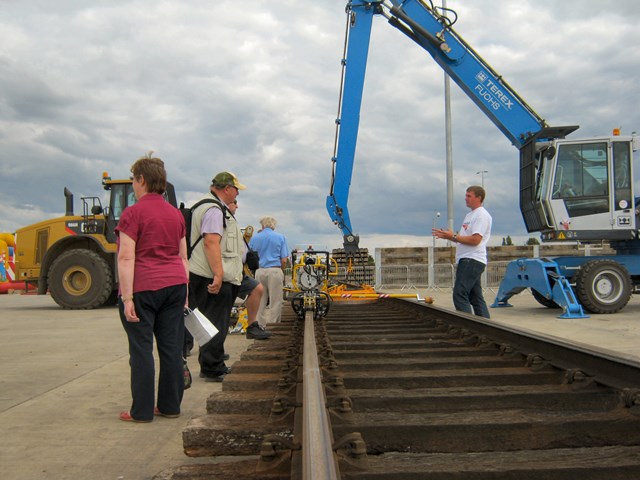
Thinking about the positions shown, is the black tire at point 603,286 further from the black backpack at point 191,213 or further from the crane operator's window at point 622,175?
the black backpack at point 191,213

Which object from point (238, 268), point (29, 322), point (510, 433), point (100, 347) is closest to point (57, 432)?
point (238, 268)

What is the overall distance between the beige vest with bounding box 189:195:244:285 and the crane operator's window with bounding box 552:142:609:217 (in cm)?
844

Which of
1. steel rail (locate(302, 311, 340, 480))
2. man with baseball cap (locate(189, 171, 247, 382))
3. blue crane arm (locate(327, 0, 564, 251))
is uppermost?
blue crane arm (locate(327, 0, 564, 251))

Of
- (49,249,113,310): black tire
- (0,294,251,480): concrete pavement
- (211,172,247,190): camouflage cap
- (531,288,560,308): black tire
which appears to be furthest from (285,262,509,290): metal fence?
(211,172,247,190): camouflage cap

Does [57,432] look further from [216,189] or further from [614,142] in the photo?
[614,142]

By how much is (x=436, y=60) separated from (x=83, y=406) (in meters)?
11.4

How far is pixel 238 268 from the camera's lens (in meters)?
4.91

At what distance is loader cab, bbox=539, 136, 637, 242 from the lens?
1134cm

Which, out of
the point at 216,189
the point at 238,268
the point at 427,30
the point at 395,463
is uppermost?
the point at 427,30

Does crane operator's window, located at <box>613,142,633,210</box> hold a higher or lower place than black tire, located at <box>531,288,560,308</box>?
higher

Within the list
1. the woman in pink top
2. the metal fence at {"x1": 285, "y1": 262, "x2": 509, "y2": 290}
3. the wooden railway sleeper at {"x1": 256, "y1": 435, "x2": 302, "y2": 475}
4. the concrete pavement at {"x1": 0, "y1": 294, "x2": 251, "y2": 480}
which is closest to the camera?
the wooden railway sleeper at {"x1": 256, "y1": 435, "x2": 302, "y2": 475}

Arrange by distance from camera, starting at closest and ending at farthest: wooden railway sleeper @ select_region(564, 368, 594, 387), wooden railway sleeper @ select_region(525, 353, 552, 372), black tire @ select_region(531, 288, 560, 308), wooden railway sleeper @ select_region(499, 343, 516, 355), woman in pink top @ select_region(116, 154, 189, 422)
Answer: wooden railway sleeper @ select_region(564, 368, 594, 387) → woman in pink top @ select_region(116, 154, 189, 422) → wooden railway sleeper @ select_region(525, 353, 552, 372) → wooden railway sleeper @ select_region(499, 343, 516, 355) → black tire @ select_region(531, 288, 560, 308)

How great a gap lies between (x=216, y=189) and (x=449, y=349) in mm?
2303

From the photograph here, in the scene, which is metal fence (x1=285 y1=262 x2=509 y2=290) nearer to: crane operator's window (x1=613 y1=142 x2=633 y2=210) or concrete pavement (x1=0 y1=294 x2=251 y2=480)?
crane operator's window (x1=613 y1=142 x2=633 y2=210)
